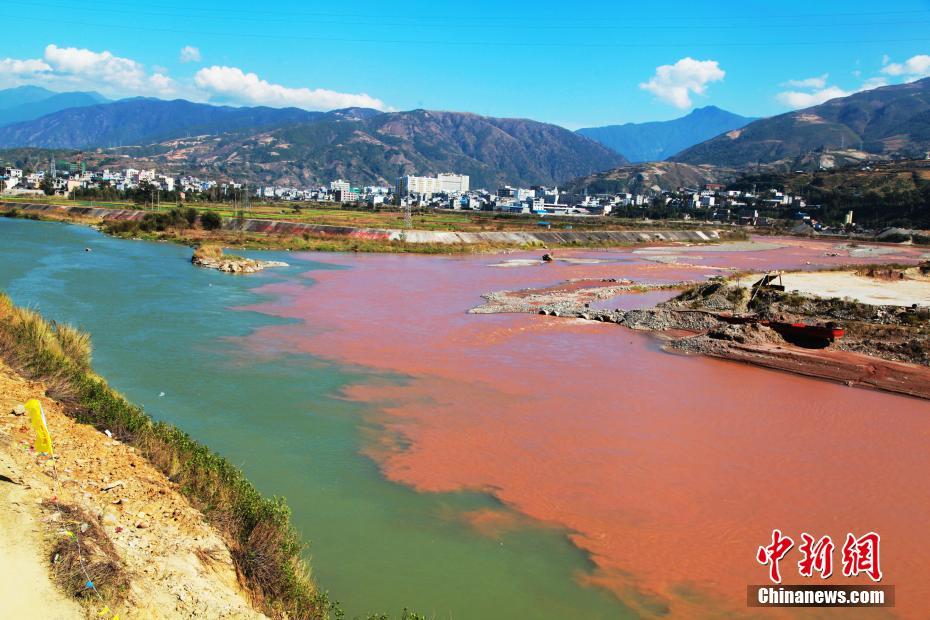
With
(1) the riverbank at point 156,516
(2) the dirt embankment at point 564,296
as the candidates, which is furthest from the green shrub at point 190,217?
(1) the riverbank at point 156,516

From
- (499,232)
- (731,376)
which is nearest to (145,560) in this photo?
(731,376)

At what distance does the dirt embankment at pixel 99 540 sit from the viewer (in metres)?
5.03

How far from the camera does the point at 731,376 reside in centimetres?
1800

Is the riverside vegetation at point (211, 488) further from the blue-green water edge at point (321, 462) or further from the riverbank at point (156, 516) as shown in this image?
the blue-green water edge at point (321, 462)

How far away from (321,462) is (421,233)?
49.8m

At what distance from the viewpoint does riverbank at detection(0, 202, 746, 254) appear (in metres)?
52.2

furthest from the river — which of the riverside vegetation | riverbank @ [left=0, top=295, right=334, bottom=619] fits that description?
riverbank @ [left=0, top=295, right=334, bottom=619]

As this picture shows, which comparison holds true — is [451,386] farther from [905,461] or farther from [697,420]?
[905,461]

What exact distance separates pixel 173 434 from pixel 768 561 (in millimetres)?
8088

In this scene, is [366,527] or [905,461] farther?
[905,461]

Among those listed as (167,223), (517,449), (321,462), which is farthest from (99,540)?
(167,223)

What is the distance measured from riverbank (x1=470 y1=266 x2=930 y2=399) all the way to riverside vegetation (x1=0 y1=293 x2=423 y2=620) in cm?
1571

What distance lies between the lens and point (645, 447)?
12320mm

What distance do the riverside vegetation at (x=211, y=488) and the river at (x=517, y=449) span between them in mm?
815
